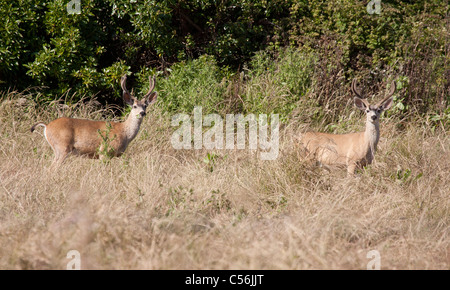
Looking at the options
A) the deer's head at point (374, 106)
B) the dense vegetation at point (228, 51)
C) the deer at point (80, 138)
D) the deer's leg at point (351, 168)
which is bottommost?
the deer's leg at point (351, 168)

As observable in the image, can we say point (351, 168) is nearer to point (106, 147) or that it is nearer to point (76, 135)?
point (106, 147)

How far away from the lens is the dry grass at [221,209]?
13.3 feet

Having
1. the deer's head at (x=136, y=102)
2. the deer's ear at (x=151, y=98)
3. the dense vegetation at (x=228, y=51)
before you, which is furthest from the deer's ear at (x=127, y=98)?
the dense vegetation at (x=228, y=51)

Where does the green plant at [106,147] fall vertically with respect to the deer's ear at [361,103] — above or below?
below

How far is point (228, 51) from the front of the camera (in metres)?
10.4

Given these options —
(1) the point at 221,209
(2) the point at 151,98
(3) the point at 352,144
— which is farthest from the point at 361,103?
(2) the point at 151,98

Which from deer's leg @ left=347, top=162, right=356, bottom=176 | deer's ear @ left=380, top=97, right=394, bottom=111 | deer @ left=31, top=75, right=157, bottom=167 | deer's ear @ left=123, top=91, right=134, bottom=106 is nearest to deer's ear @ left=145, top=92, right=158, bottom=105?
deer's ear @ left=123, top=91, right=134, bottom=106

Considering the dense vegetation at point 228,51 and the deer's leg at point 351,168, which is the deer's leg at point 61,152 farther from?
the deer's leg at point 351,168

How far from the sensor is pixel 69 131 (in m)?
7.31

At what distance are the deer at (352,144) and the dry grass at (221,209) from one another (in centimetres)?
22

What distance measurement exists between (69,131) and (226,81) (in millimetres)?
3307

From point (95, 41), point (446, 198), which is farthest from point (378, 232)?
point (95, 41)

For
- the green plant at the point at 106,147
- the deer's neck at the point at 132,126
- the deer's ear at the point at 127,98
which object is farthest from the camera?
the deer's ear at the point at 127,98

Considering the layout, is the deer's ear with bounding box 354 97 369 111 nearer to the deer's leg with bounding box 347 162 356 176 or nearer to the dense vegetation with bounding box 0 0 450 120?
the deer's leg with bounding box 347 162 356 176
